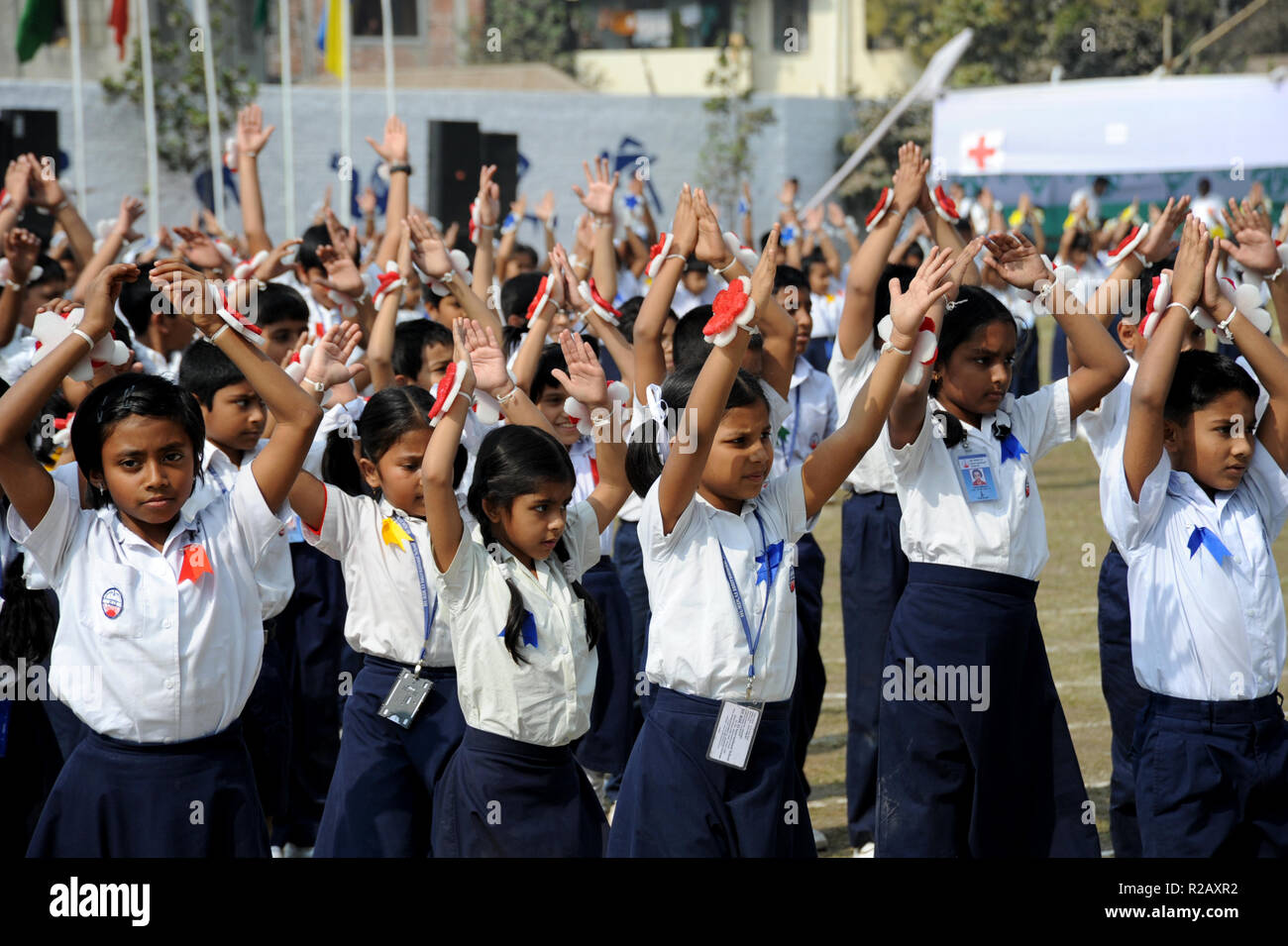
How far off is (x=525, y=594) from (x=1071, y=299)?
1.61 metres

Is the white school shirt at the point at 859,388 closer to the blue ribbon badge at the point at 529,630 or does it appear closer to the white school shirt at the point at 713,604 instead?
the white school shirt at the point at 713,604

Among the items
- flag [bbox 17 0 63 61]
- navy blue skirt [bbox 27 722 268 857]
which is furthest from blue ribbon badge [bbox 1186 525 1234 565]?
flag [bbox 17 0 63 61]

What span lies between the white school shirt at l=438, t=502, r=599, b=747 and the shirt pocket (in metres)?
0.69

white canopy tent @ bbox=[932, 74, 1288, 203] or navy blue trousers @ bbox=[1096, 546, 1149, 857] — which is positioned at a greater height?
white canopy tent @ bbox=[932, 74, 1288, 203]

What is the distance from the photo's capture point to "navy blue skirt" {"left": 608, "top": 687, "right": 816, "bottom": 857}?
369 cm

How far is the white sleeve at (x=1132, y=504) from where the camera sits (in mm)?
4016

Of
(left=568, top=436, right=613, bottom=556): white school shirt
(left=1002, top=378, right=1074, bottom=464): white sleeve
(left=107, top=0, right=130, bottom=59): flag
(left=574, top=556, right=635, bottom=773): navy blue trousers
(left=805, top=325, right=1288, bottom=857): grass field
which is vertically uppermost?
(left=107, top=0, right=130, bottom=59): flag

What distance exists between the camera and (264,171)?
25391 mm

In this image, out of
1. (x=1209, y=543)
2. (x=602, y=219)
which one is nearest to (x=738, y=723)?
(x=1209, y=543)

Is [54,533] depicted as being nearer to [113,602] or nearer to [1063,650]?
[113,602]

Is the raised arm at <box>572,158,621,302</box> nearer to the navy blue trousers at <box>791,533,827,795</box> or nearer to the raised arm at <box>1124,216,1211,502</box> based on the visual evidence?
the navy blue trousers at <box>791,533,827,795</box>

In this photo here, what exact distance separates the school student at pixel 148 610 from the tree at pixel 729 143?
25.1 m
